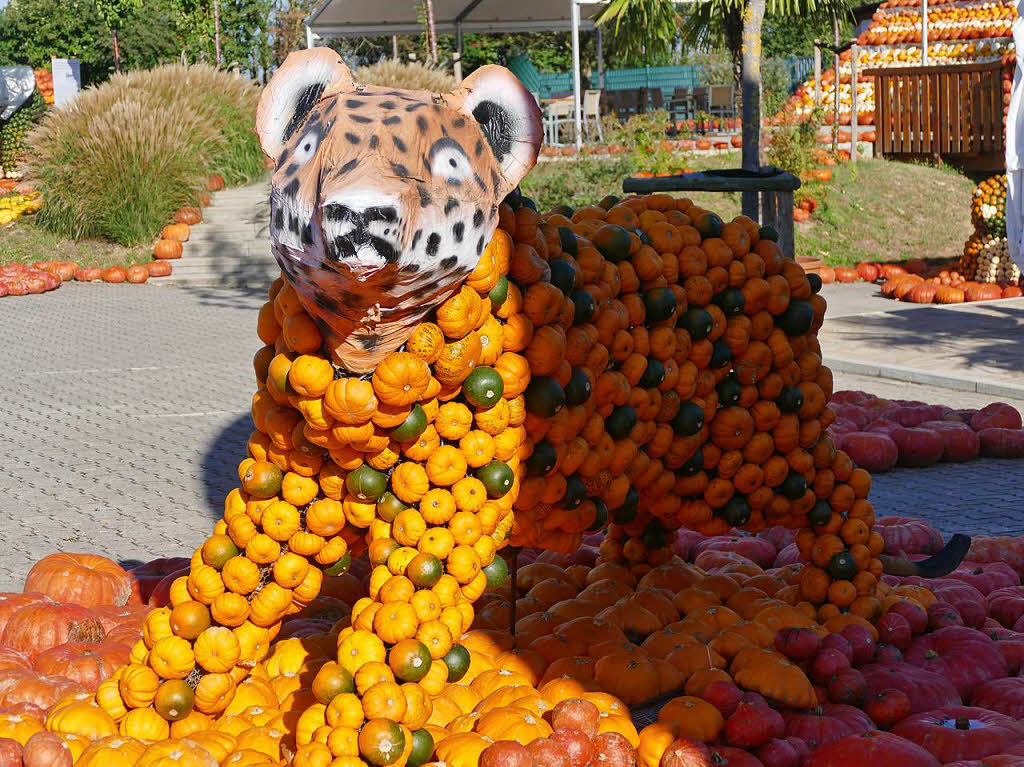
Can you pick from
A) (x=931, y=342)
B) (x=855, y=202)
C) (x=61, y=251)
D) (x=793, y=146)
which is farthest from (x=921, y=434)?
(x=61, y=251)

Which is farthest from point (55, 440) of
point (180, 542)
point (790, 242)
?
point (790, 242)

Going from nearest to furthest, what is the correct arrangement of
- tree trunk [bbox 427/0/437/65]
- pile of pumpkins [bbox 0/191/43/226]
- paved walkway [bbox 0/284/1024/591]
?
paved walkway [bbox 0/284/1024/591] → pile of pumpkins [bbox 0/191/43/226] → tree trunk [bbox 427/0/437/65]

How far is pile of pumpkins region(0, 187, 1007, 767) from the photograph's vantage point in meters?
3.37

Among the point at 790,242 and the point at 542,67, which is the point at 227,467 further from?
the point at 542,67

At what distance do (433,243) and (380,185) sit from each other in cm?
21

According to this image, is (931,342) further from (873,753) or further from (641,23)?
(873,753)

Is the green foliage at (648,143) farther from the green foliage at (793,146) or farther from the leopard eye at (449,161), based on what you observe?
the leopard eye at (449,161)

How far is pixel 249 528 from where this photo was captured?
3607 millimetres

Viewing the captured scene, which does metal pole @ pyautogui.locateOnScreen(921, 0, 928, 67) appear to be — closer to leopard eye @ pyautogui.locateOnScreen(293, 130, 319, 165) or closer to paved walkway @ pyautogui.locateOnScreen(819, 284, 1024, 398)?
paved walkway @ pyautogui.locateOnScreen(819, 284, 1024, 398)

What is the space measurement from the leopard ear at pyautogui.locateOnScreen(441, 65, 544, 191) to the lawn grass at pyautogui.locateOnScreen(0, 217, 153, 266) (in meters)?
15.1

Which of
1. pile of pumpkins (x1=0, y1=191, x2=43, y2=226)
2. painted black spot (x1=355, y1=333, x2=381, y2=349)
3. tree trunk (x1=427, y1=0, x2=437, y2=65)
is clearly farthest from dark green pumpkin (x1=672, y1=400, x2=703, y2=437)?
tree trunk (x1=427, y1=0, x2=437, y2=65)

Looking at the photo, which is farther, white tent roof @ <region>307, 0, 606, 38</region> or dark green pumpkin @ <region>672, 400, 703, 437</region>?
white tent roof @ <region>307, 0, 606, 38</region>

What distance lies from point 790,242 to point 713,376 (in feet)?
12.5

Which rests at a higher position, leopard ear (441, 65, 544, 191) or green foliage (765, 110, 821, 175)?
green foliage (765, 110, 821, 175)
